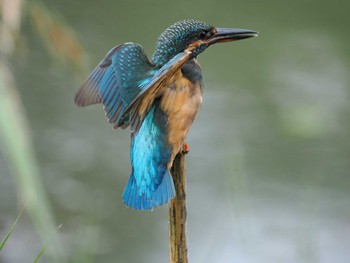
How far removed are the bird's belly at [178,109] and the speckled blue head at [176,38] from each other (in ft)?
0.21

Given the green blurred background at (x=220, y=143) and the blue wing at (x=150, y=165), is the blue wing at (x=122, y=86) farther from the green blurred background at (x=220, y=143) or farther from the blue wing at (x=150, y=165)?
the green blurred background at (x=220, y=143)

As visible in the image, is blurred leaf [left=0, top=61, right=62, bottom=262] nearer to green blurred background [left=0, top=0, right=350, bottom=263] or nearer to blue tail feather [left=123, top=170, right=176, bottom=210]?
blue tail feather [left=123, top=170, right=176, bottom=210]

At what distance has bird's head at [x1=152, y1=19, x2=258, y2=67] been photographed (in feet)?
6.01

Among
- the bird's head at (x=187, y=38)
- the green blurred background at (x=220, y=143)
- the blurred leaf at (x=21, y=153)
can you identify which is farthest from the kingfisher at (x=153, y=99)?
the green blurred background at (x=220, y=143)

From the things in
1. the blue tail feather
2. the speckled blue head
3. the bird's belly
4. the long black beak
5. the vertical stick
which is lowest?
the vertical stick

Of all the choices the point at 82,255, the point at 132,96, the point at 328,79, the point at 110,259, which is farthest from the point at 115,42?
the point at 82,255

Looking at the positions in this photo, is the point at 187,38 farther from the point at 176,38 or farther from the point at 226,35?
the point at 226,35

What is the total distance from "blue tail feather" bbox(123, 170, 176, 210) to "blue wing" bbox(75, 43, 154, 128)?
143 mm

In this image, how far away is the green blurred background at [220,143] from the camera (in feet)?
10.9

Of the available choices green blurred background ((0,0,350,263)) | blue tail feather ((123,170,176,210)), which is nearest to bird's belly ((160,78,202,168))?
blue tail feather ((123,170,176,210))

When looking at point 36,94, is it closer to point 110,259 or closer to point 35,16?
point 110,259

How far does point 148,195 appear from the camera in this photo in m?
1.66

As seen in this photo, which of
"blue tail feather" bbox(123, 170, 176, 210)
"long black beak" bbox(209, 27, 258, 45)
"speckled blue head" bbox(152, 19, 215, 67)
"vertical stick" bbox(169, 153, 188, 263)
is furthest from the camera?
"long black beak" bbox(209, 27, 258, 45)

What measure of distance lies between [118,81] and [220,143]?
6.58 ft
